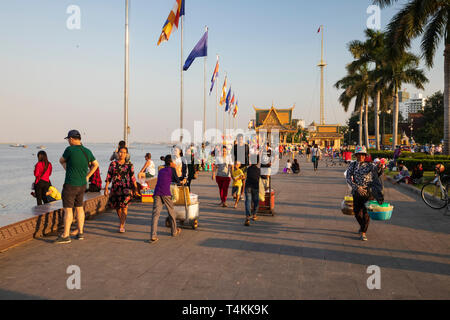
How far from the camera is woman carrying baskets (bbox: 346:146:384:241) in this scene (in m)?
6.96

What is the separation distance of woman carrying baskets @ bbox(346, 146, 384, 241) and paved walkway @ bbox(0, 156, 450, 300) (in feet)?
1.63

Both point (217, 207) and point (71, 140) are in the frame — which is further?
point (217, 207)

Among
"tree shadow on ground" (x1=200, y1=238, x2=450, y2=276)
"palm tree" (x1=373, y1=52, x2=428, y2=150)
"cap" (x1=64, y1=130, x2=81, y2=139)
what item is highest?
"palm tree" (x1=373, y1=52, x2=428, y2=150)

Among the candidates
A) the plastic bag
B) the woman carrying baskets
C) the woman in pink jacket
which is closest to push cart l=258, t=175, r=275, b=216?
the plastic bag

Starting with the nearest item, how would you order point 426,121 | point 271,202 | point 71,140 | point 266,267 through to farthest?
point 266,267 → point 71,140 → point 271,202 → point 426,121

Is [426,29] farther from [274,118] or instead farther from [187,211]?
[274,118]

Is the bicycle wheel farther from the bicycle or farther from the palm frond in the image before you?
the palm frond

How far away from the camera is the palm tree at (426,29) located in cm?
1841

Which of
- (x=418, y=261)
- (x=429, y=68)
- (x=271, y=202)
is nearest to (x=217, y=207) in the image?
(x=271, y=202)

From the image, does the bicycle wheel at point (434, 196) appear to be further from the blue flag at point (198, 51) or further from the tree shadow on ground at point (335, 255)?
the blue flag at point (198, 51)
